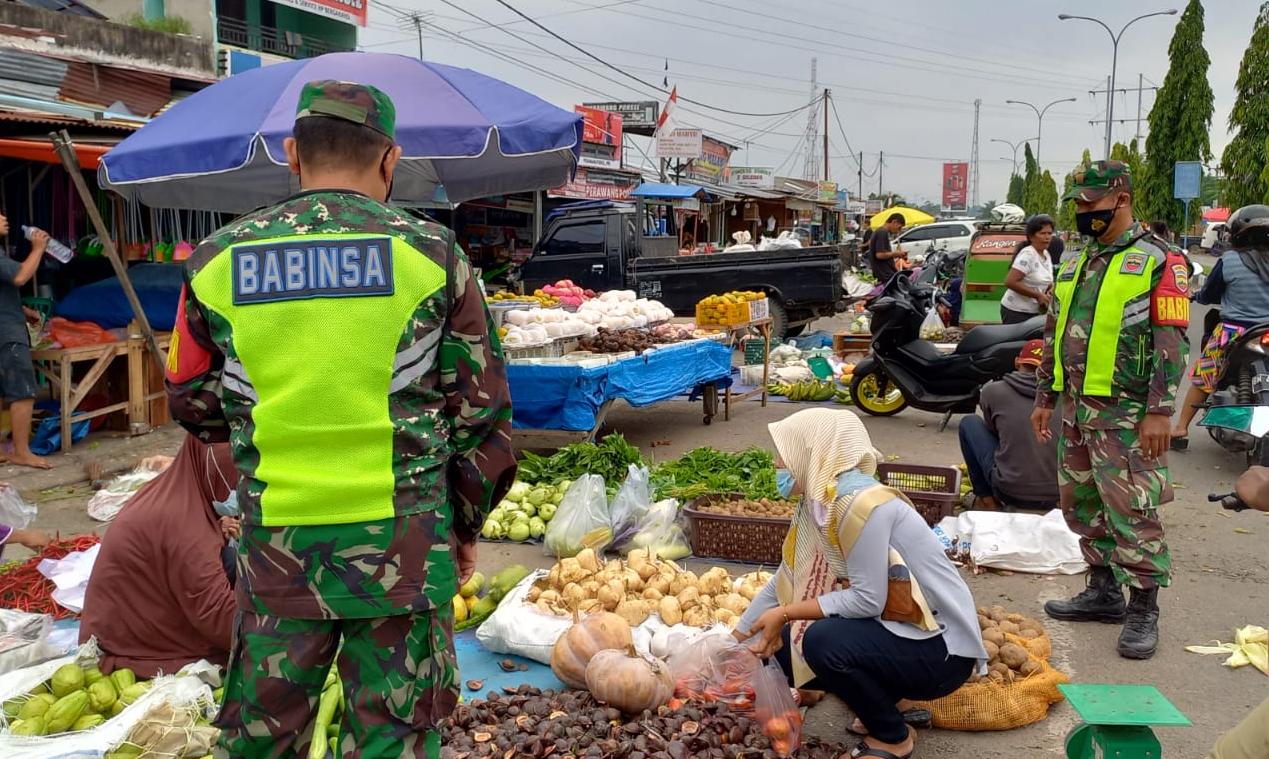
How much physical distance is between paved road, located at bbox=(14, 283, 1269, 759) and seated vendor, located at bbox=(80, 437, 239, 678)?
7.38 feet

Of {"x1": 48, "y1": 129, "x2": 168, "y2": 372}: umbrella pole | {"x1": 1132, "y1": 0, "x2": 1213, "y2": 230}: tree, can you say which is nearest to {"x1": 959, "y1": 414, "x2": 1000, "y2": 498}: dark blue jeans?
{"x1": 48, "y1": 129, "x2": 168, "y2": 372}: umbrella pole

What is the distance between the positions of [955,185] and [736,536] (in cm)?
8174

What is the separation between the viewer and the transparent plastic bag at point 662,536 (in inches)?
226

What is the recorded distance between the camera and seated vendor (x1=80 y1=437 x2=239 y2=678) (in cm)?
360

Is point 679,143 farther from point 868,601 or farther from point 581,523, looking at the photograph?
point 868,601

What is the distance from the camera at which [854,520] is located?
3260 mm

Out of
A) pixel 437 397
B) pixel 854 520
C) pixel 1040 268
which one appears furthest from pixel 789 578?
pixel 1040 268

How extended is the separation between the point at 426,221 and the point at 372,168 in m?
0.18

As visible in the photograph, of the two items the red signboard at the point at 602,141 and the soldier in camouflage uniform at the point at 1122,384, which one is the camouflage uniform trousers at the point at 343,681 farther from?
the red signboard at the point at 602,141

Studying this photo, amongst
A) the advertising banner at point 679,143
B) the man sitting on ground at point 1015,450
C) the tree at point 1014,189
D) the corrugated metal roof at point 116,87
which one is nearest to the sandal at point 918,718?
the man sitting on ground at point 1015,450

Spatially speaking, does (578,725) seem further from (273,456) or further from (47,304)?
(47,304)

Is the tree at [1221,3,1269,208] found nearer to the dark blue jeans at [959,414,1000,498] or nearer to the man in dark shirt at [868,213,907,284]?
the man in dark shirt at [868,213,907,284]

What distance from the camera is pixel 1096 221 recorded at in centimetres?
463

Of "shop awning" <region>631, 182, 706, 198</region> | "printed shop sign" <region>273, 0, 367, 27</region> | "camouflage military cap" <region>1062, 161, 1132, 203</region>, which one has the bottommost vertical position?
"camouflage military cap" <region>1062, 161, 1132, 203</region>
